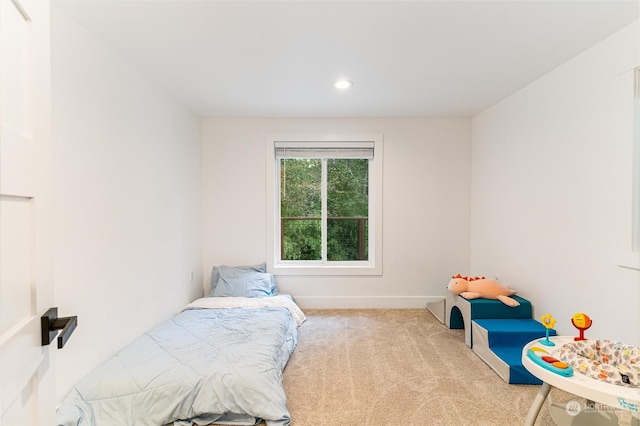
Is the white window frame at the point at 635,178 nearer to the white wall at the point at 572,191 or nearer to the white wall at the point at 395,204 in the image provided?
the white wall at the point at 572,191

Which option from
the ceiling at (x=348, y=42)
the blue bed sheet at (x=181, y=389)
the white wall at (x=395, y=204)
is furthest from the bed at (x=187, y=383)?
the ceiling at (x=348, y=42)

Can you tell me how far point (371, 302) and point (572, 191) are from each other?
2.36 metres

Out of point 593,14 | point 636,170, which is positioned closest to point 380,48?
point 593,14

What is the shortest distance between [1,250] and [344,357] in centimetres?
244

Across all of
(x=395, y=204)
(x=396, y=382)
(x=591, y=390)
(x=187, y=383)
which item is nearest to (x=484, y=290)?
(x=396, y=382)

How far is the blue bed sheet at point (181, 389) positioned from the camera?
1752mm

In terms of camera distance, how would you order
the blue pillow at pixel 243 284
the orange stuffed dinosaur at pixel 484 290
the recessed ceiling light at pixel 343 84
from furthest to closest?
the blue pillow at pixel 243 284 → the orange stuffed dinosaur at pixel 484 290 → the recessed ceiling light at pixel 343 84

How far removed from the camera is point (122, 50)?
2.15 meters

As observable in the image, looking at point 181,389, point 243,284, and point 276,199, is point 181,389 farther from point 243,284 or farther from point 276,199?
point 276,199

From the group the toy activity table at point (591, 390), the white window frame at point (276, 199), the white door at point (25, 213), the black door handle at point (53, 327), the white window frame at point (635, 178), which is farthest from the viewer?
the white window frame at point (276, 199)

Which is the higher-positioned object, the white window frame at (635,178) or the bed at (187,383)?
the white window frame at (635,178)

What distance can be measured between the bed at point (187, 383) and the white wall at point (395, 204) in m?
1.49

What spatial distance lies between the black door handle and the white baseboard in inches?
127

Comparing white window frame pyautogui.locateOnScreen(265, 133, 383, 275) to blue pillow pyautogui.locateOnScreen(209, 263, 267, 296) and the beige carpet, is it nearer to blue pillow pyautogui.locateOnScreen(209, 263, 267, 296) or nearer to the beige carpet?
blue pillow pyautogui.locateOnScreen(209, 263, 267, 296)
